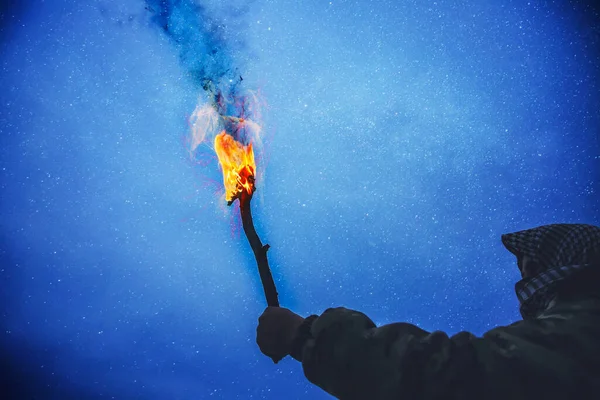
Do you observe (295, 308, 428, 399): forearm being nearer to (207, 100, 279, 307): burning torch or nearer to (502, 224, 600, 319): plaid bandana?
(502, 224, 600, 319): plaid bandana

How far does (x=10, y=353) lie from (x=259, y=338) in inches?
3707

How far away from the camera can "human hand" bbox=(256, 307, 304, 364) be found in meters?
1.28

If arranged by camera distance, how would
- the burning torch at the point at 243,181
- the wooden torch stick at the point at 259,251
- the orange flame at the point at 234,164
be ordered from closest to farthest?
the wooden torch stick at the point at 259,251 < the burning torch at the point at 243,181 < the orange flame at the point at 234,164

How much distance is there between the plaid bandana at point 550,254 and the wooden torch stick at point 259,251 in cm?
151

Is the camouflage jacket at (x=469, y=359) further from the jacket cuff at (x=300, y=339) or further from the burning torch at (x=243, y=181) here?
the burning torch at (x=243, y=181)

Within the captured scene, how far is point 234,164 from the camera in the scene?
3408 mm

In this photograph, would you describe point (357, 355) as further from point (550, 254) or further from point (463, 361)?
point (550, 254)

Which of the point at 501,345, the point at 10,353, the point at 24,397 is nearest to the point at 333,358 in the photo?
the point at 501,345

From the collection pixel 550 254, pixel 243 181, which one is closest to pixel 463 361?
pixel 550 254

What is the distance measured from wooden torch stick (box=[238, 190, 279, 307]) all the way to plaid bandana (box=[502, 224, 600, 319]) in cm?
151

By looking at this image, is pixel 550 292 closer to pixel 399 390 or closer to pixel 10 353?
pixel 399 390

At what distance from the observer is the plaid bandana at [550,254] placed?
1.25 meters

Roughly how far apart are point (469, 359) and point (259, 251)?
182 cm

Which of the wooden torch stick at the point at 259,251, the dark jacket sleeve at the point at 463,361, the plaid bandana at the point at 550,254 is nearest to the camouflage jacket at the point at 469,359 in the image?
the dark jacket sleeve at the point at 463,361
